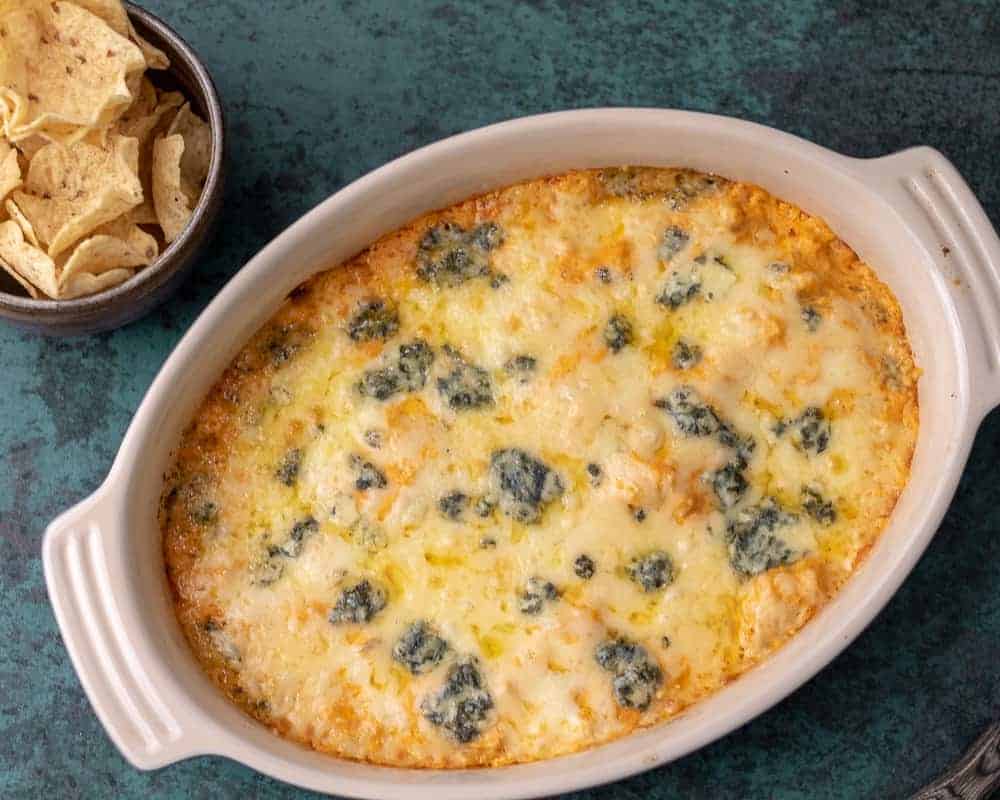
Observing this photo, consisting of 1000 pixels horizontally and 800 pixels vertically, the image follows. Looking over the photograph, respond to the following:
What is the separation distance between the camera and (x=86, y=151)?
2.48 metres

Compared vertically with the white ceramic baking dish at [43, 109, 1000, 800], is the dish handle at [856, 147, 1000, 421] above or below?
above

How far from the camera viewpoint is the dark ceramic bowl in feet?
8.21

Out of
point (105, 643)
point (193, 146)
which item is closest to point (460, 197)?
point (193, 146)

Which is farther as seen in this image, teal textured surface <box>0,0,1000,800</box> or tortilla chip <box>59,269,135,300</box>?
teal textured surface <box>0,0,1000,800</box>

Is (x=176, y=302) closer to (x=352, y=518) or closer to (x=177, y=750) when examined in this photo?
(x=352, y=518)

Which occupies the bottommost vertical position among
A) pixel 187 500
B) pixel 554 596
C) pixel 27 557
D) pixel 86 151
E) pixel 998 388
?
pixel 27 557

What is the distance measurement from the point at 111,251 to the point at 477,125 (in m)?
0.88

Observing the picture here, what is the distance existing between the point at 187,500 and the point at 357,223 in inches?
26.2

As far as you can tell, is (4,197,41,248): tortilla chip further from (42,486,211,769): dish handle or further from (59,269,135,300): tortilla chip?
(42,486,211,769): dish handle

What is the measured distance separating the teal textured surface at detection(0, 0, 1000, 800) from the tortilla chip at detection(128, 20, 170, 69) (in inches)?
10.5

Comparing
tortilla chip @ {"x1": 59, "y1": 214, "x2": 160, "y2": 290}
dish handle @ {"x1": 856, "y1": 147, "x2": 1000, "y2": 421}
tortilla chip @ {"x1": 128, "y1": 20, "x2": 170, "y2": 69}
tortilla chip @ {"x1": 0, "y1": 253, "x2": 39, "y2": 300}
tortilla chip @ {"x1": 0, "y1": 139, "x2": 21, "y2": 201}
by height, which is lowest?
tortilla chip @ {"x1": 0, "y1": 253, "x2": 39, "y2": 300}

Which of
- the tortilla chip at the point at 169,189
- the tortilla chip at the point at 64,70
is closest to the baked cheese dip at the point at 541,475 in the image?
the tortilla chip at the point at 169,189

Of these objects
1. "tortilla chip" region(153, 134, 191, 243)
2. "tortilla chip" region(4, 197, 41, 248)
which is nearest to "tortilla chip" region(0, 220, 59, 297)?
"tortilla chip" region(4, 197, 41, 248)

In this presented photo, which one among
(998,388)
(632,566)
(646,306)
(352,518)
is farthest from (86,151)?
(998,388)
